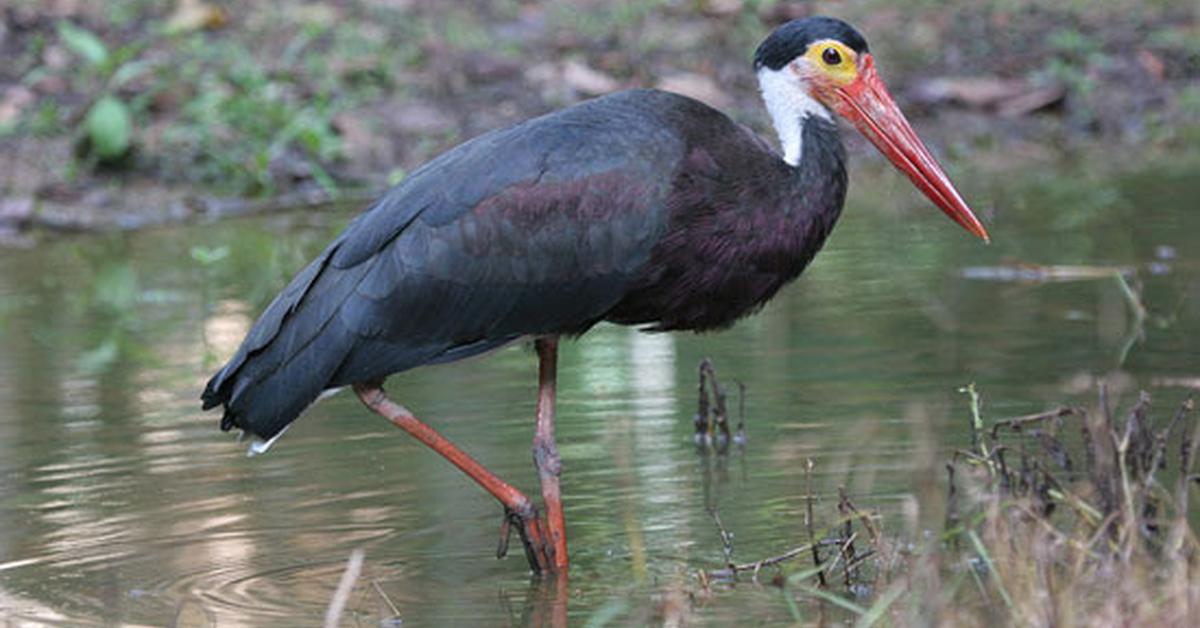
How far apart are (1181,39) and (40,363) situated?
8.03m

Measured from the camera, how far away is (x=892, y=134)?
666 cm

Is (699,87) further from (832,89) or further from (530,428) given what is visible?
(832,89)

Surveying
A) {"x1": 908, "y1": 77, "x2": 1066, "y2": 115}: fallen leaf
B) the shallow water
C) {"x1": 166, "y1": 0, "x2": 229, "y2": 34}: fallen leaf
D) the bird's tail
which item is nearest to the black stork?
the bird's tail

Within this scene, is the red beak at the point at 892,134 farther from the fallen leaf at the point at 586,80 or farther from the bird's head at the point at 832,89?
the fallen leaf at the point at 586,80

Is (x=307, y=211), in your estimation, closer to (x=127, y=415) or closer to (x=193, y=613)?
(x=127, y=415)

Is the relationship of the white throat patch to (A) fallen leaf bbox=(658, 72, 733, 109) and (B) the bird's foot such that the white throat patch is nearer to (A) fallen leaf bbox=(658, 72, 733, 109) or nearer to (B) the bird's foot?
(B) the bird's foot

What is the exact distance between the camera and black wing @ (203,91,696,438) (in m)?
6.13

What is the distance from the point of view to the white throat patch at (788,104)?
6.43 metres

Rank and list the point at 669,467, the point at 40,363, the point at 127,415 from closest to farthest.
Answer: the point at 669,467 < the point at 127,415 < the point at 40,363

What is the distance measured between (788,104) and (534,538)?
1.39 meters

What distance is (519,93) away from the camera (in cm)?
1369

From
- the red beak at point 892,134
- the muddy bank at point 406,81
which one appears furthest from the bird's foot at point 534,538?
the muddy bank at point 406,81

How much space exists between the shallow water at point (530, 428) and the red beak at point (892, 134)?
62 centimetres

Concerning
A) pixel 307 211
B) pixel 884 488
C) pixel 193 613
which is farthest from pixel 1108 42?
pixel 193 613
